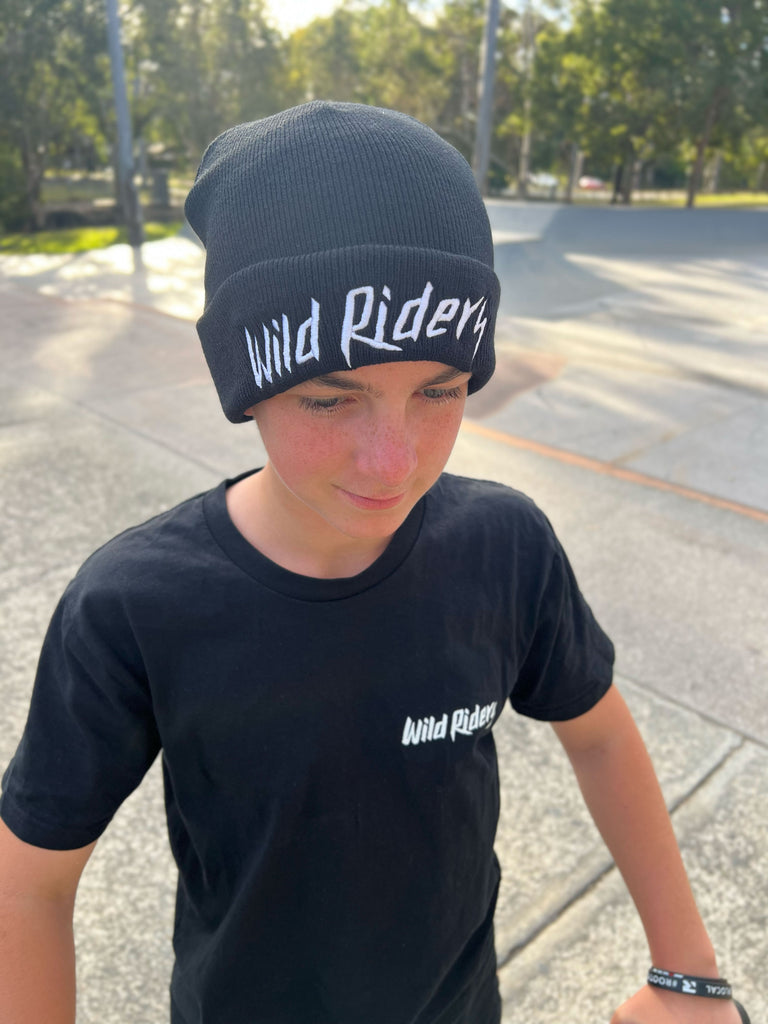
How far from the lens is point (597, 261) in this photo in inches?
580

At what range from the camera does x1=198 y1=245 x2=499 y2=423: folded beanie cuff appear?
926mm

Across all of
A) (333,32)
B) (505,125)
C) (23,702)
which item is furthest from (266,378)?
(333,32)

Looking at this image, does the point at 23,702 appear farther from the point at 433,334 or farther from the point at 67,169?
Result: the point at 67,169

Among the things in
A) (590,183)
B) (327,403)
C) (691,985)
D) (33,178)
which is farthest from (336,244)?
(590,183)

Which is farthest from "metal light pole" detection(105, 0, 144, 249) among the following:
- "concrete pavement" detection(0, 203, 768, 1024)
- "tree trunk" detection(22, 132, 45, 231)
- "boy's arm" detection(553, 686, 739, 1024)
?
"boy's arm" detection(553, 686, 739, 1024)

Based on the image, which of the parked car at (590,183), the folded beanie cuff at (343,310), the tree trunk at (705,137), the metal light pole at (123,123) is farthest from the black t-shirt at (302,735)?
the parked car at (590,183)

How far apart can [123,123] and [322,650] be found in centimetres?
1625

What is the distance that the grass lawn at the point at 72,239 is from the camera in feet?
55.8

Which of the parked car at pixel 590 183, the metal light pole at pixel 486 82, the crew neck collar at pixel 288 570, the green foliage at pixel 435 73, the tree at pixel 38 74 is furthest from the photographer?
the parked car at pixel 590 183

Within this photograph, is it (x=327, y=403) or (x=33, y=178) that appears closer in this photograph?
(x=327, y=403)

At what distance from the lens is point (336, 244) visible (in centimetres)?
92

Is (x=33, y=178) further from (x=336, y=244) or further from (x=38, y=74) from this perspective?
(x=336, y=244)

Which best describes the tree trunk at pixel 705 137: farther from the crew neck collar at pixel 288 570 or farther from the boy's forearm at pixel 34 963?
the boy's forearm at pixel 34 963

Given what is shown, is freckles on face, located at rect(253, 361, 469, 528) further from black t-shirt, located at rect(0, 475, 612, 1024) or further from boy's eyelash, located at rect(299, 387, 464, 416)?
black t-shirt, located at rect(0, 475, 612, 1024)
